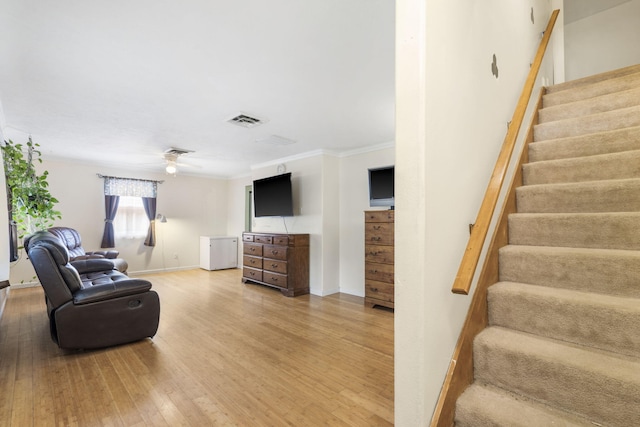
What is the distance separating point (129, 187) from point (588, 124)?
287 inches

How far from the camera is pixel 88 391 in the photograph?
2.02 meters

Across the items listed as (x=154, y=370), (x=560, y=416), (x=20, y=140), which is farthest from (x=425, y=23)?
(x=20, y=140)

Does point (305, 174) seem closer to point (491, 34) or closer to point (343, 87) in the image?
point (343, 87)

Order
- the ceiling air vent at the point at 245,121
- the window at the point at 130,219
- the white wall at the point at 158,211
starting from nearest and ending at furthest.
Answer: the ceiling air vent at the point at 245,121 < the white wall at the point at 158,211 < the window at the point at 130,219

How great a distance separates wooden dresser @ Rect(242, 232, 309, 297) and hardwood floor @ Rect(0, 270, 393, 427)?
36.1 inches

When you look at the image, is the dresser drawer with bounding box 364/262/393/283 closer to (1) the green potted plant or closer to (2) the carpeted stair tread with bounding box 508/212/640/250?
(2) the carpeted stair tread with bounding box 508/212/640/250

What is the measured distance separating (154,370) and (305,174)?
139 inches

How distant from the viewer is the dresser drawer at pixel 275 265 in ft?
15.5

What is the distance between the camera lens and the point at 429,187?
1156 millimetres

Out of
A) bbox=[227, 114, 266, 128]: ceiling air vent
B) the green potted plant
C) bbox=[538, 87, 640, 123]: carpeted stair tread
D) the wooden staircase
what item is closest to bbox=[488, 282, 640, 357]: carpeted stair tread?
the wooden staircase

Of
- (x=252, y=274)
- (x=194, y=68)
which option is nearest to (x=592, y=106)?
(x=194, y=68)

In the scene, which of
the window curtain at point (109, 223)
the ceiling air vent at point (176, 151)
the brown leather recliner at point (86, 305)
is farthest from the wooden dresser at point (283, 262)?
the window curtain at point (109, 223)

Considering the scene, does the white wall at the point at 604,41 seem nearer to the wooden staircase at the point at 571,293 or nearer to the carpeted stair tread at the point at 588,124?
the wooden staircase at the point at 571,293

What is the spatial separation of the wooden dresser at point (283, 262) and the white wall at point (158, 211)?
2683 millimetres
